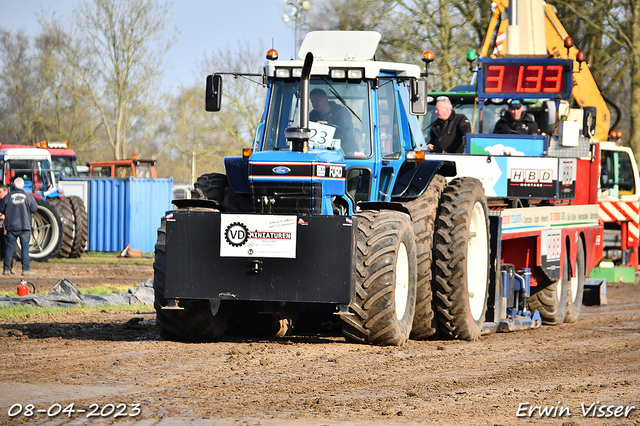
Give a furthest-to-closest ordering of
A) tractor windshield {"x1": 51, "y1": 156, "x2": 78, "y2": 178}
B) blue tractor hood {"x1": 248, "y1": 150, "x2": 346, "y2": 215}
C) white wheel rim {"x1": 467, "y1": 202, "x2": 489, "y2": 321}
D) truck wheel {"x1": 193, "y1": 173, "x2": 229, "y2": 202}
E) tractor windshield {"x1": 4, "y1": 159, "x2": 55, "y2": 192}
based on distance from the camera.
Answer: tractor windshield {"x1": 51, "y1": 156, "x2": 78, "y2": 178}, tractor windshield {"x1": 4, "y1": 159, "x2": 55, "y2": 192}, white wheel rim {"x1": 467, "y1": 202, "x2": 489, "y2": 321}, truck wheel {"x1": 193, "y1": 173, "x2": 229, "y2": 202}, blue tractor hood {"x1": 248, "y1": 150, "x2": 346, "y2": 215}

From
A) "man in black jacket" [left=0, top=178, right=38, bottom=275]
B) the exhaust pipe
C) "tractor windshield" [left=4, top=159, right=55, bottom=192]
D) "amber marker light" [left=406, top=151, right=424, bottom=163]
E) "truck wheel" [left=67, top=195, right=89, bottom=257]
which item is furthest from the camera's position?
"tractor windshield" [left=4, top=159, right=55, bottom=192]

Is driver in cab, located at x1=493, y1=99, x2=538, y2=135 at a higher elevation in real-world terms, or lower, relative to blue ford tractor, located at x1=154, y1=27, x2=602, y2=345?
higher

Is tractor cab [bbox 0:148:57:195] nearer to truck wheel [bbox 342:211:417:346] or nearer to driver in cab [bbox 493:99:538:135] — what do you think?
driver in cab [bbox 493:99:538:135]

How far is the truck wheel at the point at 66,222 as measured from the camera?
22188 millimetres

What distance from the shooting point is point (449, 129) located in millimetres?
12672

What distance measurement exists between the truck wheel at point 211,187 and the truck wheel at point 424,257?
1.78 metres

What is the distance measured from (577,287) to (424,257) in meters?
5.12

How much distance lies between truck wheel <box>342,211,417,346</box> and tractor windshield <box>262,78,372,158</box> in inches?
35.0

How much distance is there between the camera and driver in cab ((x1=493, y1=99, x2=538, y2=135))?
1338cm

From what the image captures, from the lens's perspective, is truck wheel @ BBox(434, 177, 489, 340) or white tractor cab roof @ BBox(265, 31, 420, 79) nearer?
white tractor cab roof @ BBox(265, 31, 420, 79)

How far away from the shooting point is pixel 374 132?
28.1ft

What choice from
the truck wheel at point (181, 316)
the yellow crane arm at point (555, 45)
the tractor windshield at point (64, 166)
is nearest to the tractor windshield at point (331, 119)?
the truck wheel at point (181, 316)

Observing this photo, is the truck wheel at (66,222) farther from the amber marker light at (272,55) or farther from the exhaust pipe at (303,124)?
the exhaust pipe at (303,124)

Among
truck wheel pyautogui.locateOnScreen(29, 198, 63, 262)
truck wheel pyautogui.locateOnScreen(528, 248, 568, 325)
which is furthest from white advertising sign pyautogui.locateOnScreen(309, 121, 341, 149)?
truck wheel pyautogui.locateOnScreen(29, 198, 63, 262)
